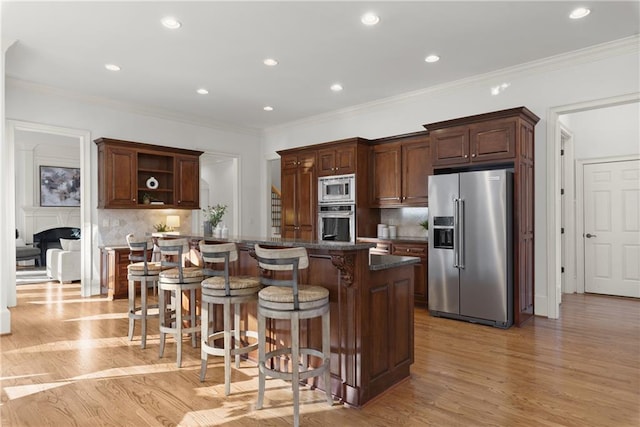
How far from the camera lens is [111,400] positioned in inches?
104

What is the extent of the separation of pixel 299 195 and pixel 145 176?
2.80 meters

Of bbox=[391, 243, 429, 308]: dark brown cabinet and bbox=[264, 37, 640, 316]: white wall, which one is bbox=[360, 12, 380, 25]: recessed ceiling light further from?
bbox=[391, 243, 429, 308]: dark brown cabinet

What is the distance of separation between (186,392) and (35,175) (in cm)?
958

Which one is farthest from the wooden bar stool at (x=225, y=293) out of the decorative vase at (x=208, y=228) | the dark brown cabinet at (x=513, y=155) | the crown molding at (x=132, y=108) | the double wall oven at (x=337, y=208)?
the crown molding at (x=132, y=108)

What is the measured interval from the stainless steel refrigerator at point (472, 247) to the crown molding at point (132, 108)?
473 cm

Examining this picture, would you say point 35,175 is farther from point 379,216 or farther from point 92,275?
point 379,216

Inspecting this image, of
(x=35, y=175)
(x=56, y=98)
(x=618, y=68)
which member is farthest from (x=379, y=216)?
(x=35, y=175)

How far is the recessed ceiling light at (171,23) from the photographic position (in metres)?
3.70

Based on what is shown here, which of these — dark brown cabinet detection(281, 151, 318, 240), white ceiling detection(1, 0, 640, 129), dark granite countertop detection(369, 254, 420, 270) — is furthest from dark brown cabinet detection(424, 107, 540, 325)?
dark brown cabinet detection(281, 151, 318, 240)

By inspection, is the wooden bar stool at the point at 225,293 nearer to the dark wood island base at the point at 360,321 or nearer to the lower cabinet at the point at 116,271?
the dark wood island base at the point at 360,321

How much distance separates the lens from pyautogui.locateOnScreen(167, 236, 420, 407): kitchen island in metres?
2.59

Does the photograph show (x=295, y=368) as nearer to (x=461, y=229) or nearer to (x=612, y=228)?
(x=461, y=229)

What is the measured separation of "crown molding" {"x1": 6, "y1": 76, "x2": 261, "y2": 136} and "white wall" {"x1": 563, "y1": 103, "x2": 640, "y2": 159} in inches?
239

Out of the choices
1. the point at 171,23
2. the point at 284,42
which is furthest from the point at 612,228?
the point at 171,23
